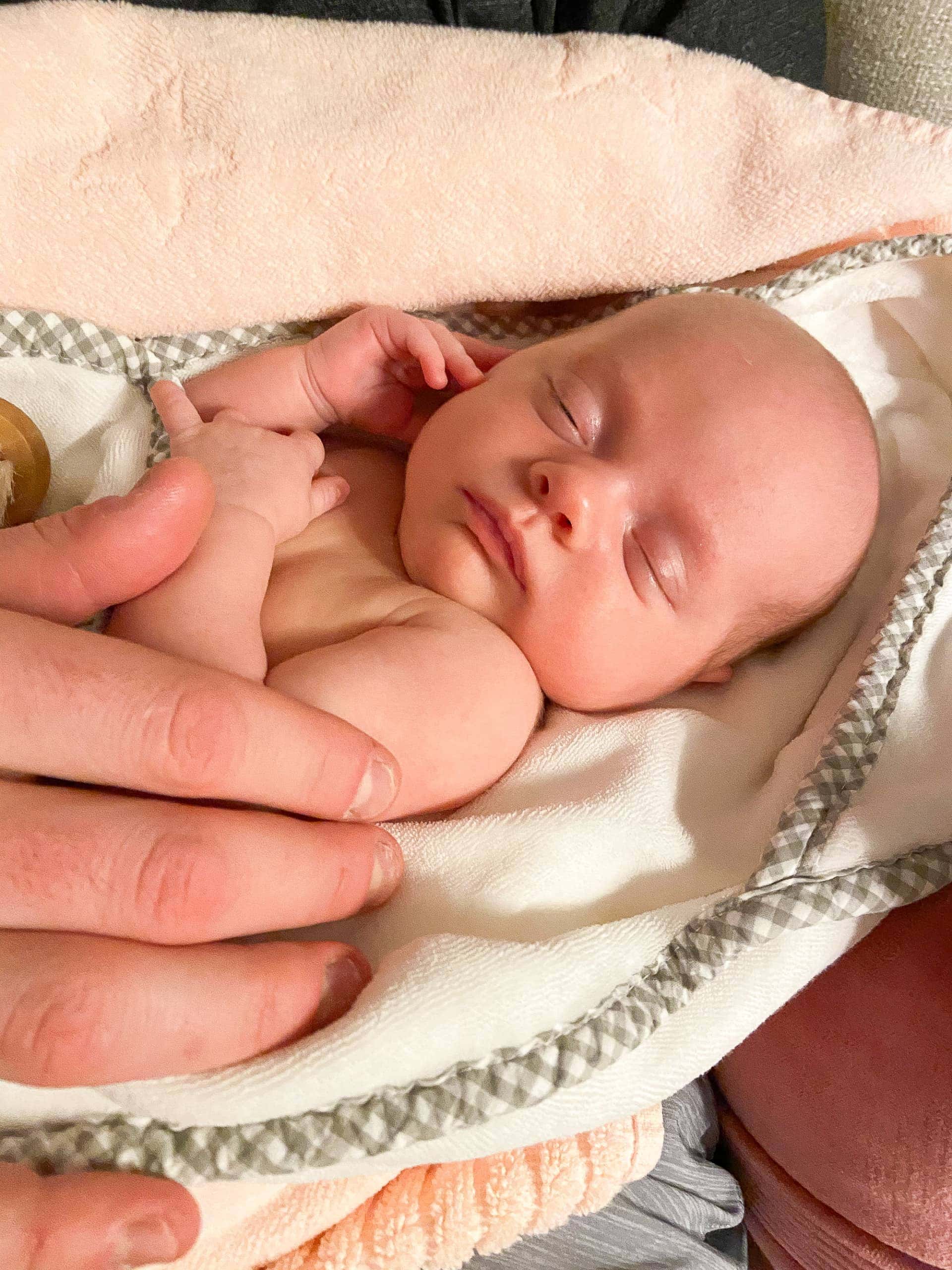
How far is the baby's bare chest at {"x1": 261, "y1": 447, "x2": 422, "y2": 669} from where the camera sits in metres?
0.90

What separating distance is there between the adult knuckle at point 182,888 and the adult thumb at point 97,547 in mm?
228

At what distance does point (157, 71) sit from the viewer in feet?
3.28

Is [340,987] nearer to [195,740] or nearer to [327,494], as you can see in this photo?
[195,740]

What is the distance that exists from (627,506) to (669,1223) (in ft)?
2.29

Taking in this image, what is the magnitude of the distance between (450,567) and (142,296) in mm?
476

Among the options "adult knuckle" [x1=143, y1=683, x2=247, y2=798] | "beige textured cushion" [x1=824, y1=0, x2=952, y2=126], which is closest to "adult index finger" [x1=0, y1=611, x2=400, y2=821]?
"adult knuckle" [x1=143, y1=683, x2=247, y2=798]

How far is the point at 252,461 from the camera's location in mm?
943

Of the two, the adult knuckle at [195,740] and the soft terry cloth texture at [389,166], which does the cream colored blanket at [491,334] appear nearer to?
the soft terry cloth texture at [389,166]

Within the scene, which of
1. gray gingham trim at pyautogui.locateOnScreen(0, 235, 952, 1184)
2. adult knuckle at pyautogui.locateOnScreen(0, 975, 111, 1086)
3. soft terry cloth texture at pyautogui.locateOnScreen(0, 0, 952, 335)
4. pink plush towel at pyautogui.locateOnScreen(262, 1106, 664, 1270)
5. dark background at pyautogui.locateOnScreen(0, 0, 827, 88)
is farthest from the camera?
dark background at pyautogui.locateOnScreen(0, 0, 827, 88)

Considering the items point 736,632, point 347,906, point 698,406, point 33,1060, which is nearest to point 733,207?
point 698,406

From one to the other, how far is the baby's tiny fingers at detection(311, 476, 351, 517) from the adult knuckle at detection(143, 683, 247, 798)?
419mm

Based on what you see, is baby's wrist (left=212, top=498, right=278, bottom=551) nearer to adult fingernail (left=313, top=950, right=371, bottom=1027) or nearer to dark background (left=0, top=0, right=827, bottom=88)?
adult fingernail (left=313, top=950, right=371, bottom=1027)

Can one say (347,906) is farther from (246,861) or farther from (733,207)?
(733,207)

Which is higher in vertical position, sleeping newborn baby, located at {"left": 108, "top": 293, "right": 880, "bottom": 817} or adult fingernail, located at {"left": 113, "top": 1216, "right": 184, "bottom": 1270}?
sleeping newborn baby, located at {"left": 108, "top": 293, "right": 880, "bottom": 817}
